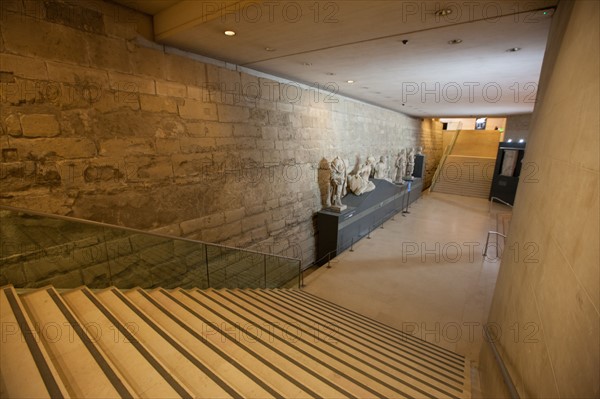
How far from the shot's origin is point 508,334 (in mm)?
2068

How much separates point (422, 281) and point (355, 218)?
2269 millimetres

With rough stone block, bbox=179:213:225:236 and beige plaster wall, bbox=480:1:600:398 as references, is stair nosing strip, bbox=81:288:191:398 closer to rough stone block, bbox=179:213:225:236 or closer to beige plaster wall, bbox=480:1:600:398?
rough stone block, bbox=179:213:225:236

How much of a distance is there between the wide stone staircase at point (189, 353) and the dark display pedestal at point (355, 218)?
312 centimetres

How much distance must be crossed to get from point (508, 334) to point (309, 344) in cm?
158

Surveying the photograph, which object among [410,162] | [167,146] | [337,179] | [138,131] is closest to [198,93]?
[167,146]

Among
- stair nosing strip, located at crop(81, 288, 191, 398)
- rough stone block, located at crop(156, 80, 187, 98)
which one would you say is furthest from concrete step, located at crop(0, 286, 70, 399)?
rough stone block, located at crop(156, 80, 187, 98)

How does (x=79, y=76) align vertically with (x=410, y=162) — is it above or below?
above

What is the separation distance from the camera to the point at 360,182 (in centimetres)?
773

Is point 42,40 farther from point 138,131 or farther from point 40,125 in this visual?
point 138,131

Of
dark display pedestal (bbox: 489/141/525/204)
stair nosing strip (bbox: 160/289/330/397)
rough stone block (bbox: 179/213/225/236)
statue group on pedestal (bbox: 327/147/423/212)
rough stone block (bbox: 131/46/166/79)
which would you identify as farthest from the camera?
dark display pedestal (bbox: 489/141/525/204)

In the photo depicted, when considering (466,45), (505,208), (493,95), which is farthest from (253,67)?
(505,208)

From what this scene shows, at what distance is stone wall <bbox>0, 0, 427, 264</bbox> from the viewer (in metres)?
2.42

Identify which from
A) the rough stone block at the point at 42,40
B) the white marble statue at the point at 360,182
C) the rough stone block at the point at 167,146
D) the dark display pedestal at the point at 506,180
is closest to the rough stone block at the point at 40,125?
the rough stone block at the point at 42,40

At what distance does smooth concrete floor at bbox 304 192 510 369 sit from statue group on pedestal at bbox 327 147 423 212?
134cm
